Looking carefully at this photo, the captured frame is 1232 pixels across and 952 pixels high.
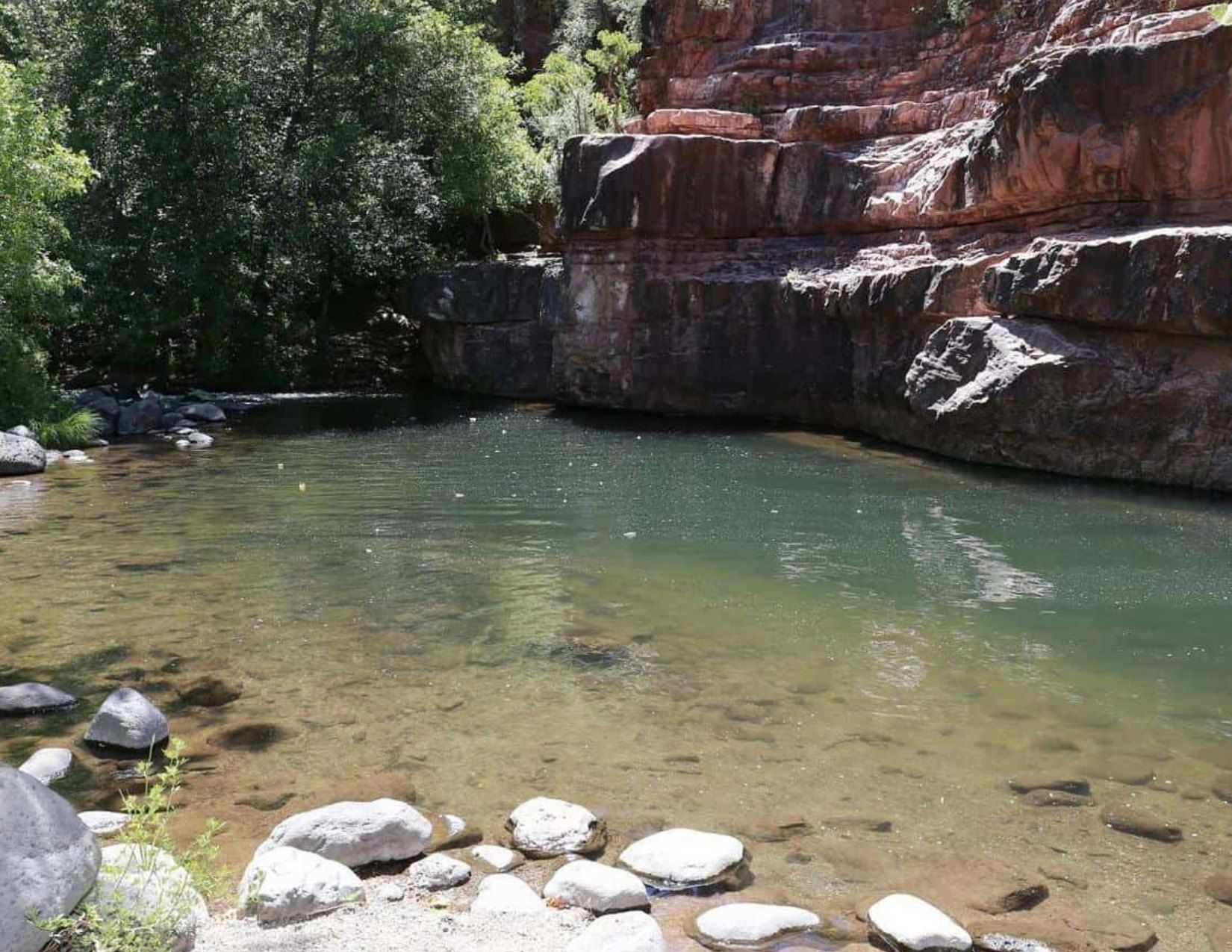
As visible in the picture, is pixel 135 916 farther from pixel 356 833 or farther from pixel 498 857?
pixel 498 857

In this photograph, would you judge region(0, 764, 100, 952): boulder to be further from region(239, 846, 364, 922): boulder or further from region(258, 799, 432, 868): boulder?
region(258, 799, 432, 868): boulder

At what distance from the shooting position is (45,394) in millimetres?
18812

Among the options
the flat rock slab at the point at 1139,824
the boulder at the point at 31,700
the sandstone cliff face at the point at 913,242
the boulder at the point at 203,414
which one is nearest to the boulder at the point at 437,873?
the flat rock slab at the point at 1139,824

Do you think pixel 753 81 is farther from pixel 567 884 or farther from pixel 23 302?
pixel 567 884

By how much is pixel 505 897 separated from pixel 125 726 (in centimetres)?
273

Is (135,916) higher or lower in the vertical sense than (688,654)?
higher

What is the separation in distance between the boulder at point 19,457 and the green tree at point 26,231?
2.22 m

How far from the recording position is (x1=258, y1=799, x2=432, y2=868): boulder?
14.2 feet

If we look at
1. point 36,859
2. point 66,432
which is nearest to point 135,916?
point 36,859

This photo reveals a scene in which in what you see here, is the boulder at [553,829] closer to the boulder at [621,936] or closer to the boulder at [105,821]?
the boulder at [621,936]

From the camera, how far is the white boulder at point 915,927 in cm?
378

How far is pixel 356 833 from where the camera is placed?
4.38 metres

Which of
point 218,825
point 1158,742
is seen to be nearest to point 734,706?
point 1158,742

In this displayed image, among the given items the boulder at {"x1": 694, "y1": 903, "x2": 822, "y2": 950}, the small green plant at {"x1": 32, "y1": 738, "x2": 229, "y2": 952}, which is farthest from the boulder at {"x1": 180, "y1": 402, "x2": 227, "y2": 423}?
the boulder at {"x1": 694, "y1": 903, "x2": 822, "y2": 950}
